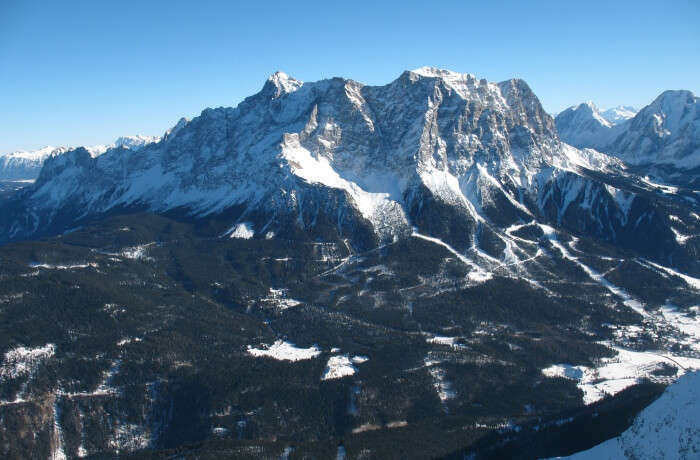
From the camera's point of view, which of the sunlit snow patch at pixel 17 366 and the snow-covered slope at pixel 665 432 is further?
the sunlit snow patch at pixel 17 366

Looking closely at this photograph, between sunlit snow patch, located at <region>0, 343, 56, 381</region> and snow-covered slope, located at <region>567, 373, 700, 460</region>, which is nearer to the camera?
snow-covered slope, located at <region>567, 373, 700, 460</region>

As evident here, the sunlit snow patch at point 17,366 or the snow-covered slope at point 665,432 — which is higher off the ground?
the sunlit snow patch at point 17,366

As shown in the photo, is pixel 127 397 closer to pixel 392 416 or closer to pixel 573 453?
pixel 392 416

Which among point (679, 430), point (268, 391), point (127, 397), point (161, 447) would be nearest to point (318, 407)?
point (268, 391)

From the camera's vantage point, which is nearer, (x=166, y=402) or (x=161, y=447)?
(x=161, y=447)

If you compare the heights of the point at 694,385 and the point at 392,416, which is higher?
the point at 694,385

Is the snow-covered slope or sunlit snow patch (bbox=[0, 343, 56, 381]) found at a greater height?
sunlit snow patch (bbox=[0, 343, 56, 381])

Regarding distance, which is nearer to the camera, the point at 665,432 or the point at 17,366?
the point at 665,432

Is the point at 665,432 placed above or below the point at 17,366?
below
